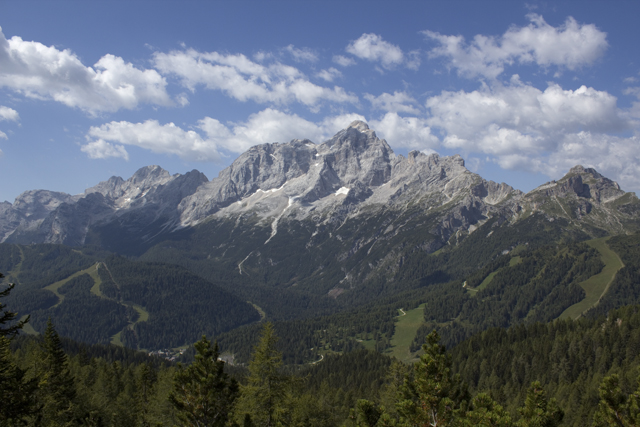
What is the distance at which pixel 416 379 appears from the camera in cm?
3262

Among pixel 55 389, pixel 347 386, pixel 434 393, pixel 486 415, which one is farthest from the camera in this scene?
pixel 347 386

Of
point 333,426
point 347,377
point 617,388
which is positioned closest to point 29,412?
point 617,388

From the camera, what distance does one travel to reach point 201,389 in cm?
3225

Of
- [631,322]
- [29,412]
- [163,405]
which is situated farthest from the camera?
[631,322]

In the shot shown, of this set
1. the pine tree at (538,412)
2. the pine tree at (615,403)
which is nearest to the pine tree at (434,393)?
the pine tree at (538,412)

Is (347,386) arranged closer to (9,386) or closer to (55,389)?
(55,389)

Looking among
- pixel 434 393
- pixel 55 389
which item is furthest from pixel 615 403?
pixel 55 389

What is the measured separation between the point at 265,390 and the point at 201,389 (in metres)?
8.84

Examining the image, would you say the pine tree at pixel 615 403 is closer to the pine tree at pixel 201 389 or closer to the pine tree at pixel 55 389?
the pine tree at pixel 201 389

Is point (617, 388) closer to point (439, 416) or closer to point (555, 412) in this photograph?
point (555, 412)

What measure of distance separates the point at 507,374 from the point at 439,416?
112154 millimetres

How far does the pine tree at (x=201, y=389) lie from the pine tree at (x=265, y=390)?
6358 mm

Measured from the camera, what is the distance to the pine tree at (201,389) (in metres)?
32.2

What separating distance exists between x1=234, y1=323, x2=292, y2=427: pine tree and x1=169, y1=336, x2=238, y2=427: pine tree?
636 cm
